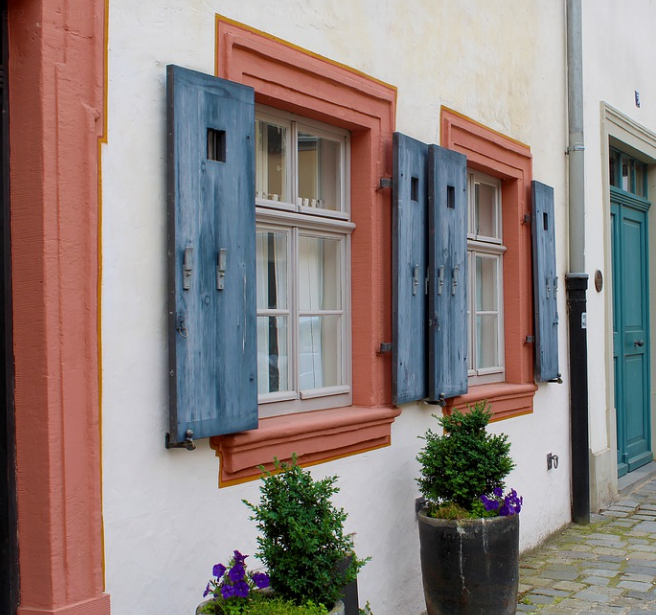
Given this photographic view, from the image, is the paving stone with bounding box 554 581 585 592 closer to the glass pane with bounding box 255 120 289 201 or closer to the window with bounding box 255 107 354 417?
the window with bounding box 255 107 354 417

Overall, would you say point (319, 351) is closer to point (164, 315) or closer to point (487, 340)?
point (164, 315)

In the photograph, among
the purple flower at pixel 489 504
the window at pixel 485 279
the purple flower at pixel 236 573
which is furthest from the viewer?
the window at pixel 485 279

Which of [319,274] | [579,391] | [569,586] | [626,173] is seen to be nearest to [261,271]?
[319,274]

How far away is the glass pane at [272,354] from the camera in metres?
4.41

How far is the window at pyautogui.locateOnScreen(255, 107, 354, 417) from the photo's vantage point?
14.6 ft

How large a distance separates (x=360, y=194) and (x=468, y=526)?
69.3 inches

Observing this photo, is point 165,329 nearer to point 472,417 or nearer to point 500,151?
point 472,417

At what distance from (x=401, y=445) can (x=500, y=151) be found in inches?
93.7

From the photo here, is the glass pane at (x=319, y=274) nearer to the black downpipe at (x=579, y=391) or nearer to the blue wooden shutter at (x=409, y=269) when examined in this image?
the blue wooden shutter at (x=409, y=269)

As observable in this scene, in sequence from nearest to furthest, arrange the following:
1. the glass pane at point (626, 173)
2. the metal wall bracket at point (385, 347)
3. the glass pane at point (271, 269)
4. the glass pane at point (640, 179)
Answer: the glass pane at point (271, 269) < the metal wall bracket at point (385, 347) < the glass pane at point (626, 173) < the glass pane at point (640, 179)

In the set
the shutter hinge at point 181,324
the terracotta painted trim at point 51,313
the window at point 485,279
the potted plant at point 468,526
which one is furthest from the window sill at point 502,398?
the terracotta painted trim at point 51,313

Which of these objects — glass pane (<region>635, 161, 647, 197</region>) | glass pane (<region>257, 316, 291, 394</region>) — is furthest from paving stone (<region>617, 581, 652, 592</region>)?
glass pane (<region>635, 161, 647, 197</region>)

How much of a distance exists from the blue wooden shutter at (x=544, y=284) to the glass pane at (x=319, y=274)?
2.42 meters

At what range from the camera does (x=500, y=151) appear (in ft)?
21.5
